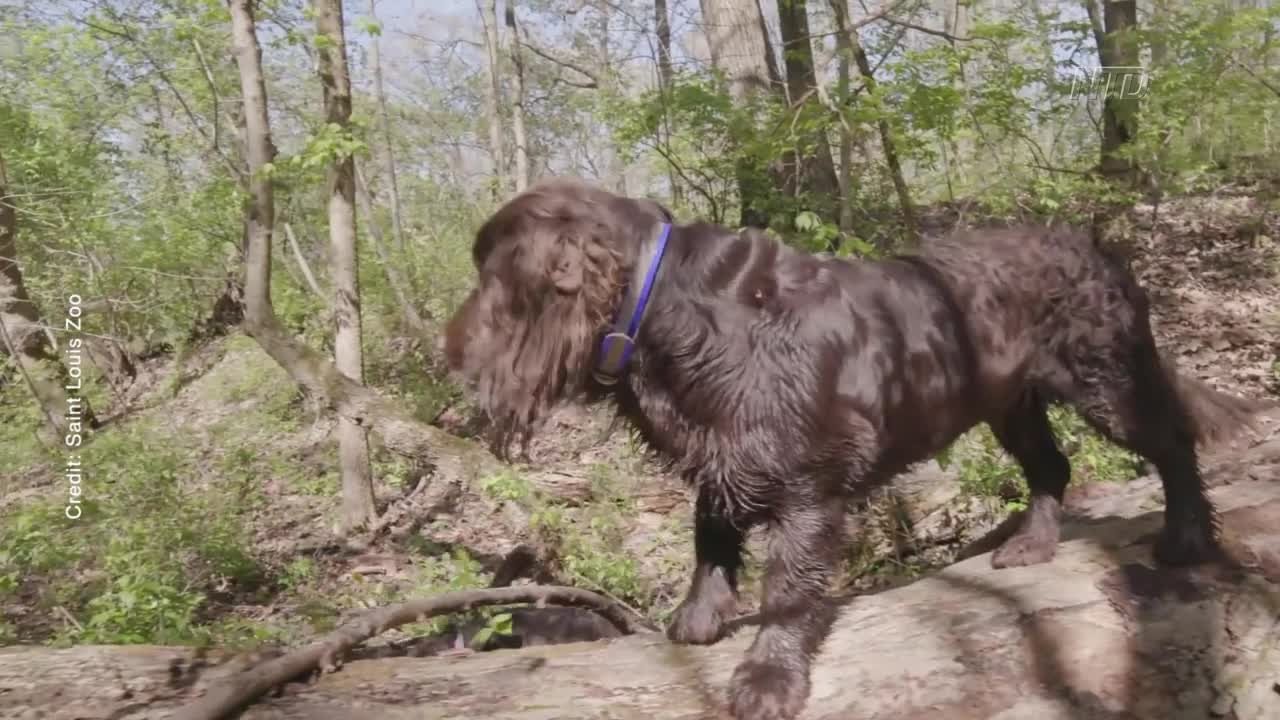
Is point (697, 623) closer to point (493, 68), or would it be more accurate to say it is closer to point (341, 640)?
point (341, 640)

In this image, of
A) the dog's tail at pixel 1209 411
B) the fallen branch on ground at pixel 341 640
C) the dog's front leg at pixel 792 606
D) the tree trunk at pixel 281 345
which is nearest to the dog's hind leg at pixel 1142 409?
the dog's tail at pixel 1209 411

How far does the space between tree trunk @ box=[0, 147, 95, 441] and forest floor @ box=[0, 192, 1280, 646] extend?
434mm

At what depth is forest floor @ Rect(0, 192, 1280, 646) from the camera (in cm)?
531

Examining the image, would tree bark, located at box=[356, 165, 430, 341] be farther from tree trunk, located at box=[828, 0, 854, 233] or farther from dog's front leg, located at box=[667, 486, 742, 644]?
dog's front leg, located at box=[667, 486, 742, 644]

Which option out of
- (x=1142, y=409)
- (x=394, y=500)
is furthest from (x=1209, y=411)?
(x=394, y=500)

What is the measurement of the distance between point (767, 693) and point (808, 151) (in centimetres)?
475

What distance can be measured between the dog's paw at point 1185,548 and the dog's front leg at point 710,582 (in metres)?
1.49

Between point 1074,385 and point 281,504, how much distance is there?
7.29 m

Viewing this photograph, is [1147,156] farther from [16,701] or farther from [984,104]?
[16,701]

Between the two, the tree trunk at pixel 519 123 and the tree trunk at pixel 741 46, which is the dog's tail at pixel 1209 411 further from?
the tree trunk at pixel 519 123

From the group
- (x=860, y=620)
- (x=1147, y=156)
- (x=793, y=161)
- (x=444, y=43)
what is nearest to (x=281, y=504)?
(x=793, y=161)

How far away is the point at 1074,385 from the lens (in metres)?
3.32

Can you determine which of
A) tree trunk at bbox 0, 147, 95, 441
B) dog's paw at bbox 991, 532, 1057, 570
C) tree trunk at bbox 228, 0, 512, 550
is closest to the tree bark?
tree trunk at bbox 0, 147, 95, 441

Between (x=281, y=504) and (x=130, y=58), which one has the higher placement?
(x=130, y=58)
